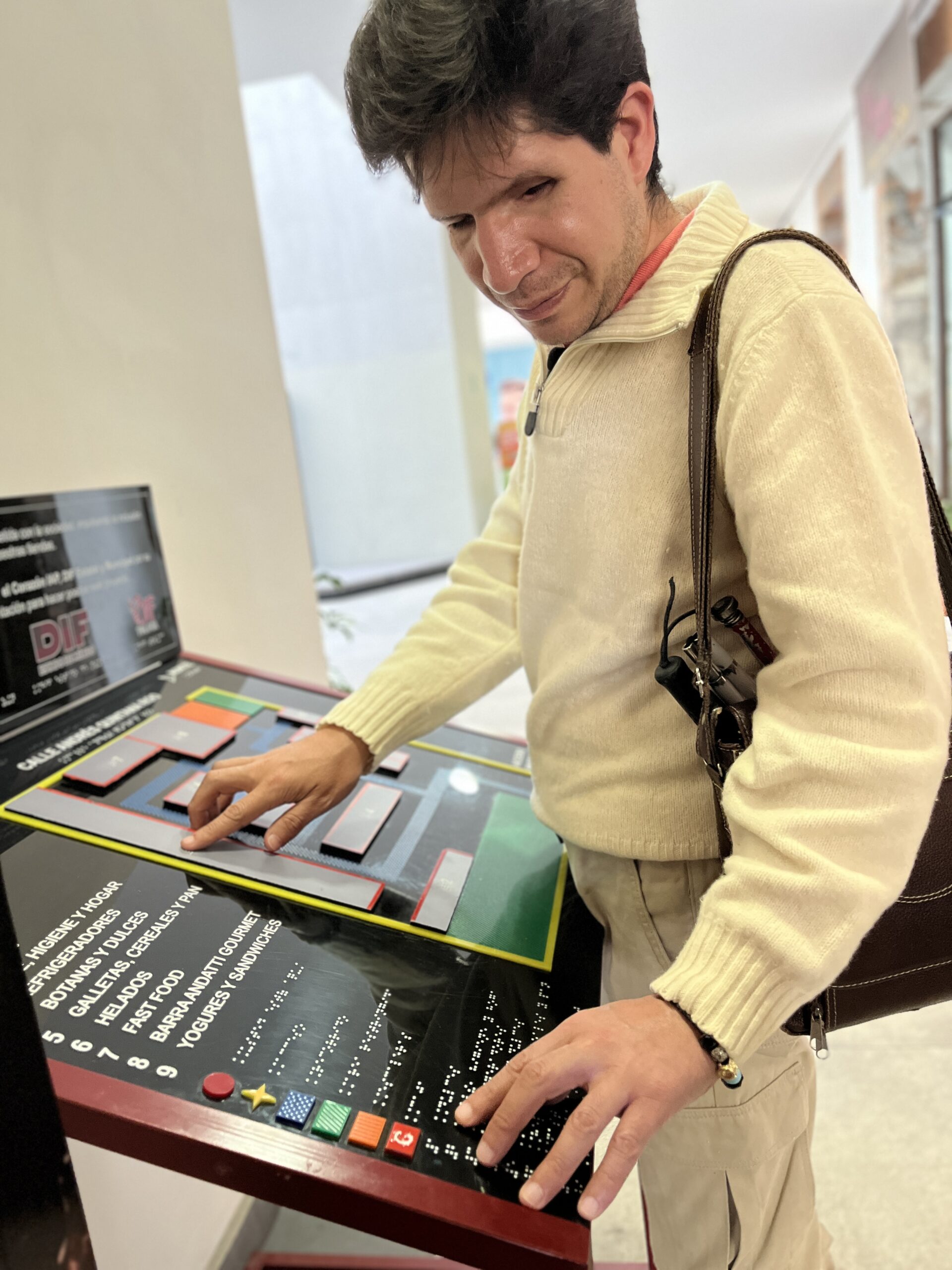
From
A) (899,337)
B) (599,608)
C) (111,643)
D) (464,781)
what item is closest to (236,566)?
(111,643)

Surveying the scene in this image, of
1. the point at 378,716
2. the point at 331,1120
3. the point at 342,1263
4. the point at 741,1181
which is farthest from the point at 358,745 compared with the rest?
the point at 342,1263

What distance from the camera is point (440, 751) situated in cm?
121

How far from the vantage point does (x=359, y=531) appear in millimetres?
8016

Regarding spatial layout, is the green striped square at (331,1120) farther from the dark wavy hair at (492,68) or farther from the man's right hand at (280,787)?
the dark wavy hair at (492,68)

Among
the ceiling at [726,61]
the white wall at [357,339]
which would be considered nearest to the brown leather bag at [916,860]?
the ceiling at [726,61]

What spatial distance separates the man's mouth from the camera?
0.74m

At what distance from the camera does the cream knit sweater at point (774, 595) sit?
57 centimetres

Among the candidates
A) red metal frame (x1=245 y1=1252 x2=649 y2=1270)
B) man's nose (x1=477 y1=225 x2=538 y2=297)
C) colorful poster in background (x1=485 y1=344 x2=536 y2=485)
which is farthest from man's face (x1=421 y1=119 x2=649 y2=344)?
colorful poster in background (x1=485 y1=344 x2=536 y2=485)

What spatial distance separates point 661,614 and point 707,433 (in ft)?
0.54

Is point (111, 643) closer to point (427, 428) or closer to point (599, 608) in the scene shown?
point (599, 608)

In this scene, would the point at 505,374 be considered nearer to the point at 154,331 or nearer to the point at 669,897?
the point at 154,331

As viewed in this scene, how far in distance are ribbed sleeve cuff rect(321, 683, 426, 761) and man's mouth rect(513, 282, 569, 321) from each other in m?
0.43

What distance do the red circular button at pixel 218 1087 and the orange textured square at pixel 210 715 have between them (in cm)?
53

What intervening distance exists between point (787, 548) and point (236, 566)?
122 centimetres
